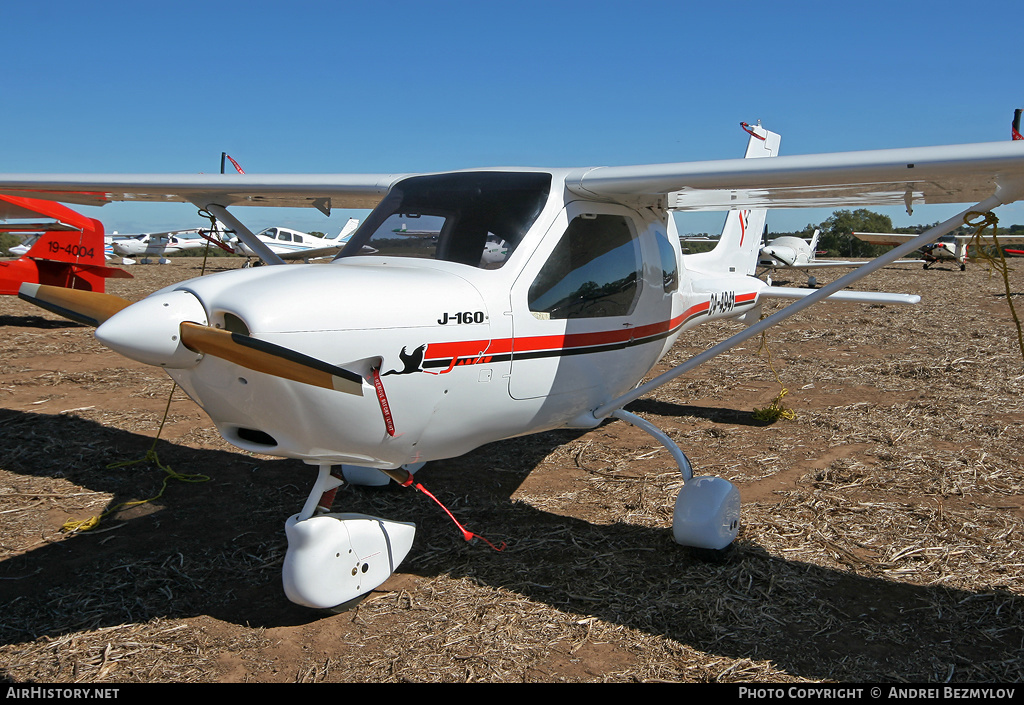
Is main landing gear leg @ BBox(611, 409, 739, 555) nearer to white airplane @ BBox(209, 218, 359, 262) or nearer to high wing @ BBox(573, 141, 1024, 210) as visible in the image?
high wing @ BBox(573, 141, 1024, 210)

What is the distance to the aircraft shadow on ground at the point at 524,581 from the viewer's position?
129 inches

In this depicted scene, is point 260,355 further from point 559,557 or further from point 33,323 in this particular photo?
point 33,323

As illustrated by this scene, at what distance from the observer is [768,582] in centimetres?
382

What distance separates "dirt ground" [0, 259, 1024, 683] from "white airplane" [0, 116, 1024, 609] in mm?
382

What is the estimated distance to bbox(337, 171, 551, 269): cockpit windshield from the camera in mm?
3635

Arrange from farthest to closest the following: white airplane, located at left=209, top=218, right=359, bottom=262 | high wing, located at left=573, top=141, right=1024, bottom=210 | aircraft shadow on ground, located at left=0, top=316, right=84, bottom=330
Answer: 1. white airplane, located at left=209, top=218, right=359, bottom=262
2. aircraft shadow on ground, located at left=0, top=316, right=84, bottom=330
3. high wing, located at left=573, top=141, right=1024, bottom=210

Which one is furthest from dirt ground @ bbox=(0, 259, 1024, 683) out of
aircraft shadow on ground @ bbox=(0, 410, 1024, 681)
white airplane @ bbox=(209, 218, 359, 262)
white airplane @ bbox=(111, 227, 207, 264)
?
white airplane @ bbox=(111, 227, 207, 264)

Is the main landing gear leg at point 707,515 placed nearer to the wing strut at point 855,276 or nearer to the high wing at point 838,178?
the wing strut at point 855,276

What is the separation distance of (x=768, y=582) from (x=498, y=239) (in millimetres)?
2419

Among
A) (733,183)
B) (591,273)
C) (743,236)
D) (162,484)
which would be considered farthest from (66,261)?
(733,183)

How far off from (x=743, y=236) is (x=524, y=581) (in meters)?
4.78

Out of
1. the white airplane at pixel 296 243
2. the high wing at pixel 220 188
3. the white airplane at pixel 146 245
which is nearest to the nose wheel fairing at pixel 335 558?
the high wing at pixel 220 188

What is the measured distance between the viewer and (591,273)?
3.97 metres
